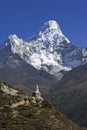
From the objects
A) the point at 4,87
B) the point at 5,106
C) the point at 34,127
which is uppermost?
the point at 4,87

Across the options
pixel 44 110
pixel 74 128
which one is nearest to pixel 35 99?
pixel 44 110

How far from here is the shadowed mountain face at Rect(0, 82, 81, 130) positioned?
32469 millimetres

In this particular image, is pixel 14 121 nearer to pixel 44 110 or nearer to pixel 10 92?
pixel 44 110

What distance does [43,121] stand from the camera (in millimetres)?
33344

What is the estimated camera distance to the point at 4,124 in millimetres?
32281

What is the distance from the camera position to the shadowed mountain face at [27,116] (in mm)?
32469

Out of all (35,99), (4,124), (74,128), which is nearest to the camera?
(4,124)

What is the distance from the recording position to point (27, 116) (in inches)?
1325

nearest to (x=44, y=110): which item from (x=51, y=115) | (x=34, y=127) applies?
(x=51, y=115)

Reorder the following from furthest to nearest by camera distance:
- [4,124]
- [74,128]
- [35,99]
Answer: [35,99] < [74,128] < [4,124]

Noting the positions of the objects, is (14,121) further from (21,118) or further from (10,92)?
(10,92)

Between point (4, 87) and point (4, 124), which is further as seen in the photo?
point (4, 87)

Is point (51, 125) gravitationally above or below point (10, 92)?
below

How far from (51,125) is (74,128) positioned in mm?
2370
